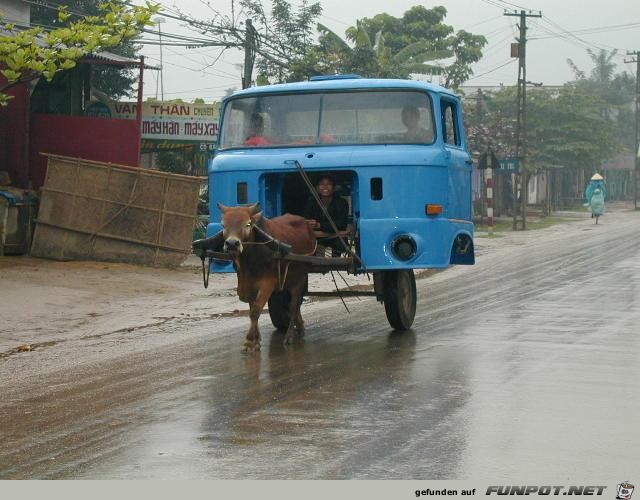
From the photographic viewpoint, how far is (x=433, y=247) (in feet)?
40.9

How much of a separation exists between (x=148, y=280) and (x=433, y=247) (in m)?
8.03

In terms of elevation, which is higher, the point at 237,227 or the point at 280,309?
the point at 237,227

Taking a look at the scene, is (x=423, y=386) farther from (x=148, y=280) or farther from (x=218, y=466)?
(x=148, y=280)

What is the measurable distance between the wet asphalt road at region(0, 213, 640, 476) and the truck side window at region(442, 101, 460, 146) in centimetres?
222

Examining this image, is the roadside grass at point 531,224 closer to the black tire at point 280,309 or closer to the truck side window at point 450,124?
the truck side window at point 450,124

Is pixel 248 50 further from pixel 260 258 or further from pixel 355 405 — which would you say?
pixel 355 405

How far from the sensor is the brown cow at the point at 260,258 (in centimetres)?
1114

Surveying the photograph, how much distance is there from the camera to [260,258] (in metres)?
11.6

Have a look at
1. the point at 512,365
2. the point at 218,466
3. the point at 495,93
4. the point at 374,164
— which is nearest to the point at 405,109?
the point at 374,164

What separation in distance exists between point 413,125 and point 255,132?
1821mm

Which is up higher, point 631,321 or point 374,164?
point 374,164

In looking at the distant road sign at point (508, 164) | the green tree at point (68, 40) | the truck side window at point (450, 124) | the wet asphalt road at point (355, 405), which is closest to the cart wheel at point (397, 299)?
the wet asphalt road at point (355, 405)

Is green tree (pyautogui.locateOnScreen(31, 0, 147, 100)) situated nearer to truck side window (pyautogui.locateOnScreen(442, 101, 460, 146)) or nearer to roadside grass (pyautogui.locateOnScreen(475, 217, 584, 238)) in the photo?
roadside grass (pyautogui.locateOnScreen(475, 217, 584, 238))

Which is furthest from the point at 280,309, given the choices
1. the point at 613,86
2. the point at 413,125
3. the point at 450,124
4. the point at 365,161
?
the point at 613,86
